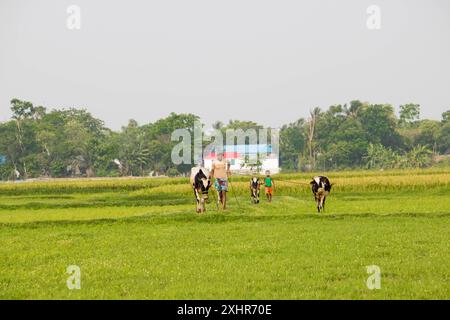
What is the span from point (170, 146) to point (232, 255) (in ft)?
306

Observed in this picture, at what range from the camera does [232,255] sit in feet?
41.7

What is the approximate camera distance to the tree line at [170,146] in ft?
342

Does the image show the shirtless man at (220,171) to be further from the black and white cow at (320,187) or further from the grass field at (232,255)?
the black and white cow at (320,187)

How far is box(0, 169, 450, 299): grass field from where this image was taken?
362 inches

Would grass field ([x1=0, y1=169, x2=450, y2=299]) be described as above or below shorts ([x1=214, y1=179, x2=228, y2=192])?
below

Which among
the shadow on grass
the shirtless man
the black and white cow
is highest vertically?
the shirtless man

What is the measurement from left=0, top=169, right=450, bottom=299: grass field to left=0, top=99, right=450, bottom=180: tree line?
83117 mm

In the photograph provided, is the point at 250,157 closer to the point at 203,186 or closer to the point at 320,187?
the point at 320,187

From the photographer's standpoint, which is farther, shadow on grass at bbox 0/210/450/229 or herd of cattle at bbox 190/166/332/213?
herd of cattle at bbox 190/166/332/213

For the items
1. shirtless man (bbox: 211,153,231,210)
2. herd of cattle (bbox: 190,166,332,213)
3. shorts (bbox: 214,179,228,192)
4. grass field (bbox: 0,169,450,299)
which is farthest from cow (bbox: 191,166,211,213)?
grass field (bbox: 0,169,450,299)

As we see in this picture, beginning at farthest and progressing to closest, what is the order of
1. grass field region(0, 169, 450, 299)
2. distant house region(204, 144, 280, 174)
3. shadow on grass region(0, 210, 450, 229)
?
distant house region(204, 144, 280, 174), shadow on grass region(0, 210, 450, 229), grass field region(0, 169, 450, 299)

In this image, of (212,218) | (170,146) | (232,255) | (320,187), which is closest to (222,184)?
(212,218)

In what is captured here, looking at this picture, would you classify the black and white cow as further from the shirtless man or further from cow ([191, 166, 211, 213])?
cow ([191, 166, 211, 213])
